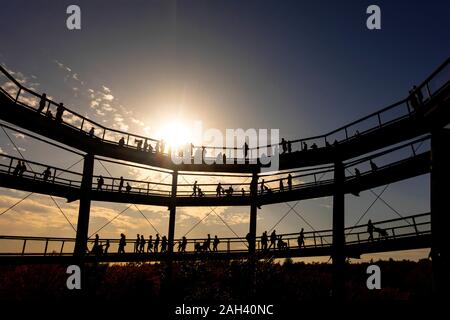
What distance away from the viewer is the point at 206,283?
88.8ft

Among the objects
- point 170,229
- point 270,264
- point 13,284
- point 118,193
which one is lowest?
point 13,284

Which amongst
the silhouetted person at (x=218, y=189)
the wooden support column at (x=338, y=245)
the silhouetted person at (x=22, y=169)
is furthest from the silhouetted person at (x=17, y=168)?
the wooden support column at (x=338, y=245)

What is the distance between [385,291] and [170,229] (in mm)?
47115

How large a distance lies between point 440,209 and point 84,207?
61.3 ft

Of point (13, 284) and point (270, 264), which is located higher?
point (270, 264)

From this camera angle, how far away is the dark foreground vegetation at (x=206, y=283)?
74.2 ft

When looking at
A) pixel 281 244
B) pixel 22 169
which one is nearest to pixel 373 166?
pixel 281 244

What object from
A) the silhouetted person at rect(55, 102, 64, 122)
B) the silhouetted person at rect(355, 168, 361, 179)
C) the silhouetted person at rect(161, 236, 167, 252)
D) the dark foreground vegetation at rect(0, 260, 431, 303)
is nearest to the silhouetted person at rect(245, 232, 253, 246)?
A: the dark foreground vegetation at rect(0, 260, 431, 303)

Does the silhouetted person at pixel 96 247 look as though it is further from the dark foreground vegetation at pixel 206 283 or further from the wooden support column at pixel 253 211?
the wooden support column at pixel 253 211

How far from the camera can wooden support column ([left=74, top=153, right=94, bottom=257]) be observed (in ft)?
74.0

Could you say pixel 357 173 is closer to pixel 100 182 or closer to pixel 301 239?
pixel 301 239
